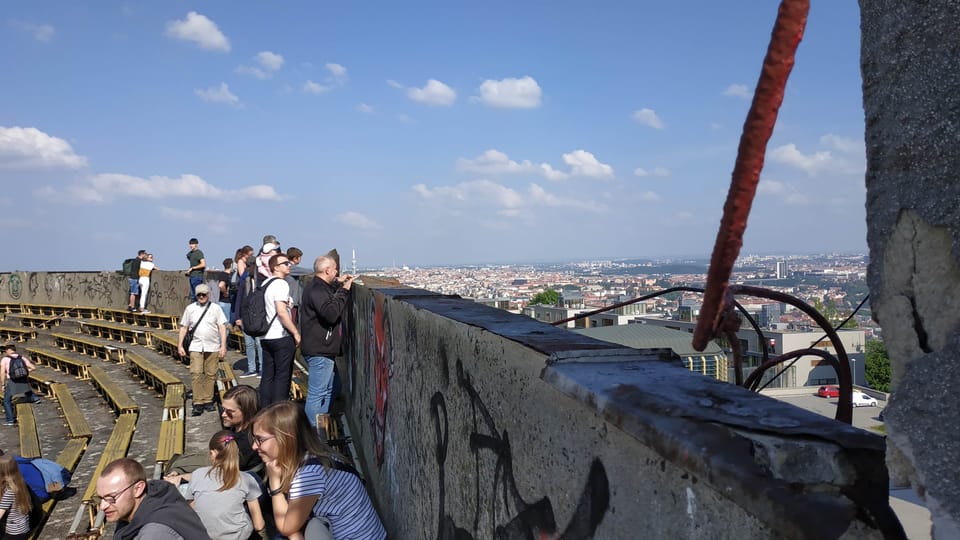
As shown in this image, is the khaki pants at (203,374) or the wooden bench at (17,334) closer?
the khaki pants at (203,374)

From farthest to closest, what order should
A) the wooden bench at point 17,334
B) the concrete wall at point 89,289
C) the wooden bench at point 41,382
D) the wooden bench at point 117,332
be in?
the wooden bench at point 17,334, the concrete wall at point 89,289, the wooden bench at point 117,332, the wooden bench at point 41,382

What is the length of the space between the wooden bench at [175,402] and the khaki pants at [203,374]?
0.22m

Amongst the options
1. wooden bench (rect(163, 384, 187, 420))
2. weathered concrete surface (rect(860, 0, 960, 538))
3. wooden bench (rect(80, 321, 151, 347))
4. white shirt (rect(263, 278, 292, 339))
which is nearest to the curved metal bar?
weathered concrete surface (rect(860, 0, 960, 538))

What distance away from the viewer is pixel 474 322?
9.16ft

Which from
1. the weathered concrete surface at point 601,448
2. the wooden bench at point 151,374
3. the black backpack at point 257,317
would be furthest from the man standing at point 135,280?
the weathered concrete surface at point 601,448

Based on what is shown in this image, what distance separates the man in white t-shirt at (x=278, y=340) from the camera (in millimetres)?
6918

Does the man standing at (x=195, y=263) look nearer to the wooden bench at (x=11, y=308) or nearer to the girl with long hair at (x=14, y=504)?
the girl with long hair at (x=14, y=504)

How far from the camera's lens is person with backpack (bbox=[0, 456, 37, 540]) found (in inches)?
231

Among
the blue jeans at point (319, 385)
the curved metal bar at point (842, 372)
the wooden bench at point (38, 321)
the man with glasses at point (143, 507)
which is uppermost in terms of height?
the curved metal bar at point (842, 372)

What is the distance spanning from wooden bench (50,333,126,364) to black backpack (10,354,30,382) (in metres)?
2.30

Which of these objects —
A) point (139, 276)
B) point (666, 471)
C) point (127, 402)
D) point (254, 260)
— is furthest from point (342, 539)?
point (139, 276)

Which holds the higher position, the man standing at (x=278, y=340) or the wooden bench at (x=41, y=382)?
the man standing at (x=278, y=340)

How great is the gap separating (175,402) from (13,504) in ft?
10.5

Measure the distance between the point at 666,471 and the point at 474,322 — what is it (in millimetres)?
1560
